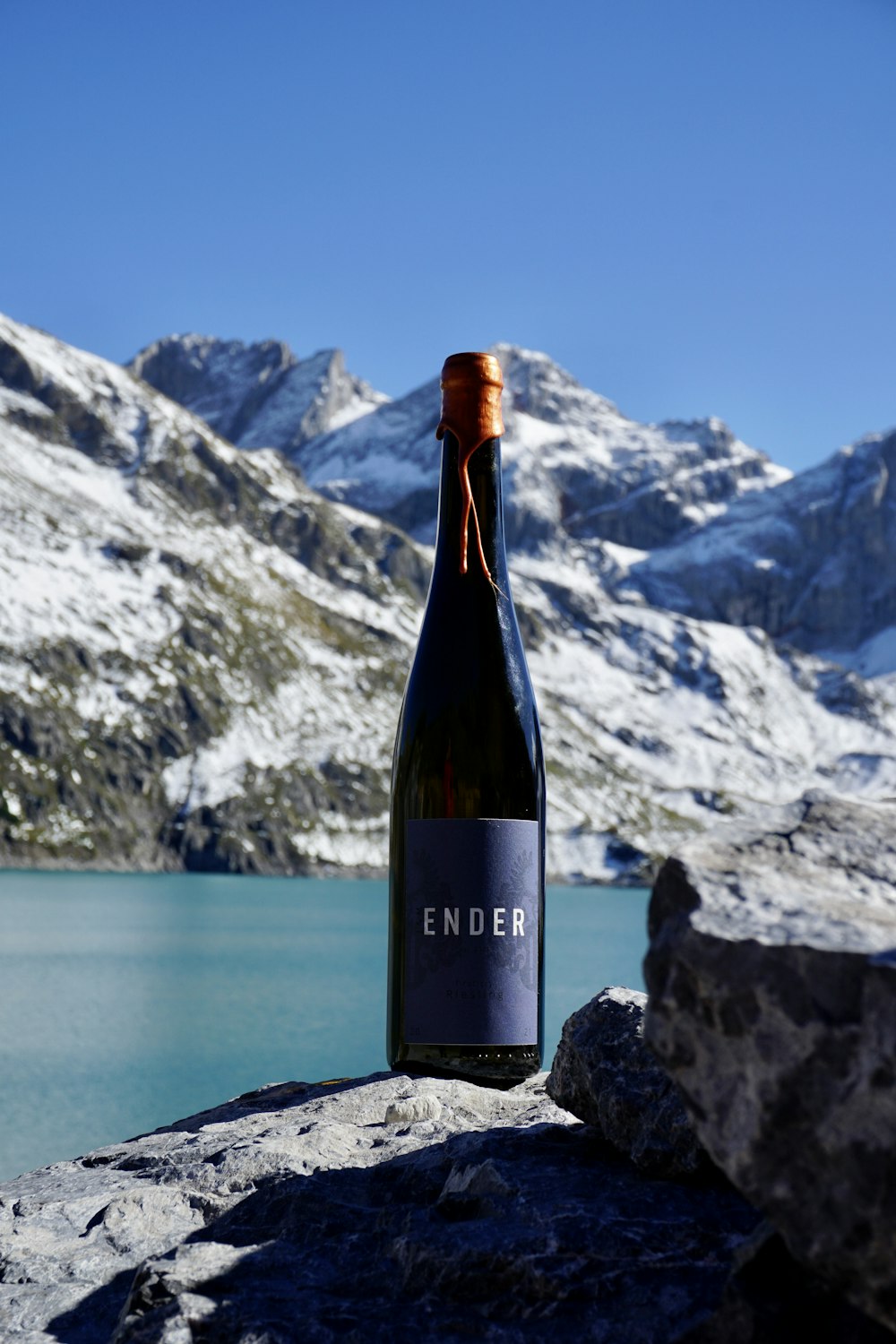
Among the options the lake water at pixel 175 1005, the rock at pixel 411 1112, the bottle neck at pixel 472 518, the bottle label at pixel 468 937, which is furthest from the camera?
the lake water at pixel 175 1005

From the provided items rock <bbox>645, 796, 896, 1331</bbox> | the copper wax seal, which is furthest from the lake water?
rock <bbox>645, 796, 896, 1331</bbox>

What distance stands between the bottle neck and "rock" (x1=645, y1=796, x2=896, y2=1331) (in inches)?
A: 138

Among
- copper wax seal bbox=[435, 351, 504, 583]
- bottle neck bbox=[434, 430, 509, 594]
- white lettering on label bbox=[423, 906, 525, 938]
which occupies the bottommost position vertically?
white lettering on label bbox=[423, 906, 525, 938]

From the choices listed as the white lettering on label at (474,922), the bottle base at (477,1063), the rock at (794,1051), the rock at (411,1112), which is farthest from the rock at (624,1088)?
the bottle base at (477,1063)

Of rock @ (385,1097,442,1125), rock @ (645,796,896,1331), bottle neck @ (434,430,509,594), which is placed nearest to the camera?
rock @ (645,796,896,1331)

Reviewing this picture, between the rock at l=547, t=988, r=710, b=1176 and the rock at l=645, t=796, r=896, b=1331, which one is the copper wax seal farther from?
the rock at l=645, t=796, r=896, b=1331

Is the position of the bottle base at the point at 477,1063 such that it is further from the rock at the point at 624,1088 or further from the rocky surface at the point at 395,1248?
the rock at the point at 624,1088

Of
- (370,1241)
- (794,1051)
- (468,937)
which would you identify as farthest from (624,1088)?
(468,937)

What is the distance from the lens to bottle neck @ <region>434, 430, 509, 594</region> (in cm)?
511

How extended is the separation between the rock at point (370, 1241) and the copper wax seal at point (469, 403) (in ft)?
8.75

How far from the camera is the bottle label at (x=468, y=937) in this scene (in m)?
4.20

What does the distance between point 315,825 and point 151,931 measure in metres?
104

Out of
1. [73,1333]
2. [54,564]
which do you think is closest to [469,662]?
[73,1333]

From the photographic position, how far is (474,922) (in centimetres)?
421
